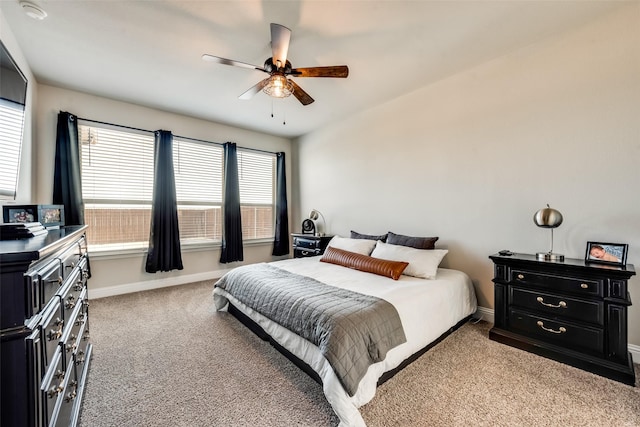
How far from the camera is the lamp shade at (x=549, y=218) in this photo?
7.55 ft

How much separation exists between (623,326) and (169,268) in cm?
498

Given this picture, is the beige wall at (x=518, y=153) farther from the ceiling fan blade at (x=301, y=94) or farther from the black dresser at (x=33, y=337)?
the black dresser at (x=33, y=337)

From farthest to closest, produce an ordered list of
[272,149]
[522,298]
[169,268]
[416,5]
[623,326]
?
[272,149] → [169,268] → [522,298] → [416,5] → [623,326]

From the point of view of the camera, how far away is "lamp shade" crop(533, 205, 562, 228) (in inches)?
90.7

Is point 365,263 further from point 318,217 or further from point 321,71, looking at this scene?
point 318,217

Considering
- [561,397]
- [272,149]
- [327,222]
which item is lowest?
[561,397]

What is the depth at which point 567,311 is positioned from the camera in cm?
216

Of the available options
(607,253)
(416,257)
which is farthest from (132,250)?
(607,253)

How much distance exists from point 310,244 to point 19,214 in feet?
11.2

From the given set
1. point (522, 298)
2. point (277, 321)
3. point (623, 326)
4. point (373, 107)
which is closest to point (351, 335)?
point (277, 321)

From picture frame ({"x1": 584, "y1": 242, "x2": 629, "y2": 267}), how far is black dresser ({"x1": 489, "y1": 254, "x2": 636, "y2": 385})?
6 cm

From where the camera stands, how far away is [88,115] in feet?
11.7

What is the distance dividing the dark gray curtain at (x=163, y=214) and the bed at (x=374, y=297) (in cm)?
151

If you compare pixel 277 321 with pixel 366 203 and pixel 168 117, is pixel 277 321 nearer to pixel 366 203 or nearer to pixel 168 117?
pixel 366 203
